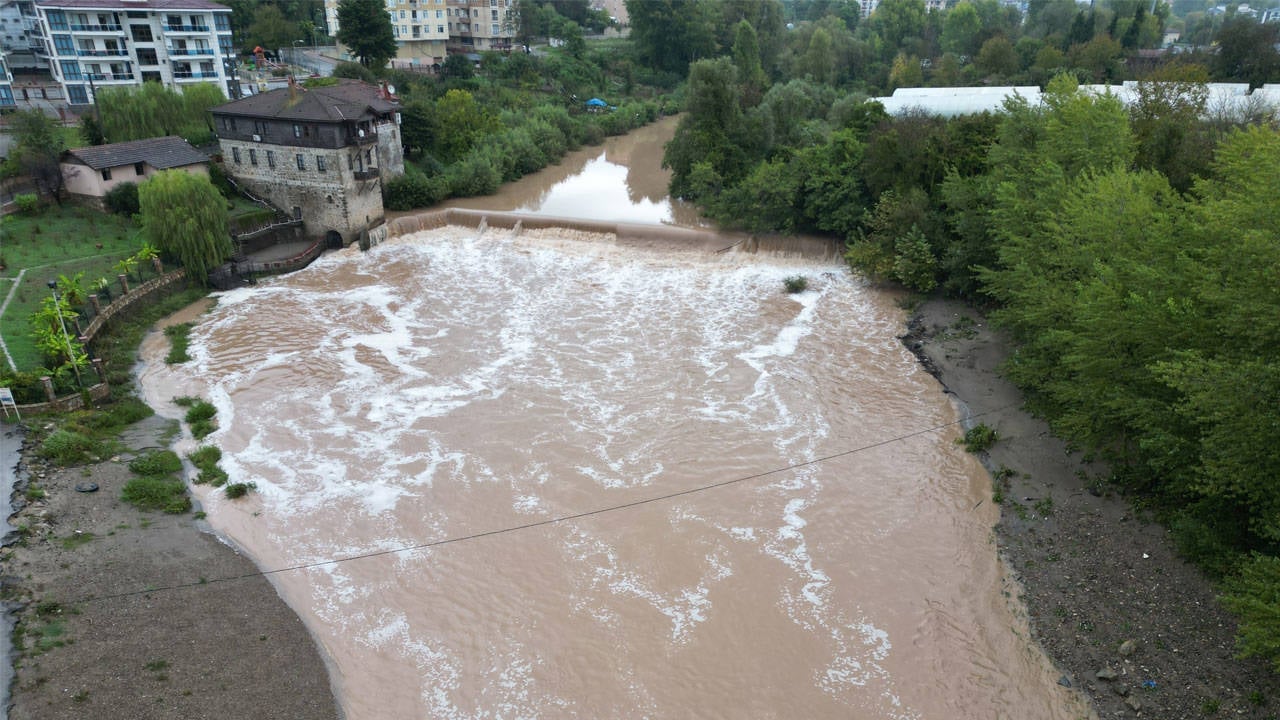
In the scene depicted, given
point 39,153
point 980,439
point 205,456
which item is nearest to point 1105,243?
point 980,439

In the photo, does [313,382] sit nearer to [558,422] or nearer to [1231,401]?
[558,422]

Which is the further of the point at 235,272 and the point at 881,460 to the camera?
the point at 235,272

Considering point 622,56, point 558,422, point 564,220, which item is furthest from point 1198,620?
point 622,56

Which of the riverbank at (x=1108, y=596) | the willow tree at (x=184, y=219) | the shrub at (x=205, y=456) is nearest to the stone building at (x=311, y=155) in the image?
the willow tree at (x=184, y=219)

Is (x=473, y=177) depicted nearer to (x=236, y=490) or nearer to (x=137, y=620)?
(x=236, y=490)

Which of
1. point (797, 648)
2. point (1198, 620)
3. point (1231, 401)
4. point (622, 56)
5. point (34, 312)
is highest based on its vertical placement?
point (622, 56)

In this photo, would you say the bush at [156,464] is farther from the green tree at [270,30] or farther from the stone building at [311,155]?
the green tree at [270,30]

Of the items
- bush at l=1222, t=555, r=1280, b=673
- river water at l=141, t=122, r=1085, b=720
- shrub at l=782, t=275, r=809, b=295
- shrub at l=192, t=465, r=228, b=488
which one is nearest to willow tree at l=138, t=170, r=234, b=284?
river water at l=141, t=122, r=1085, b=720
